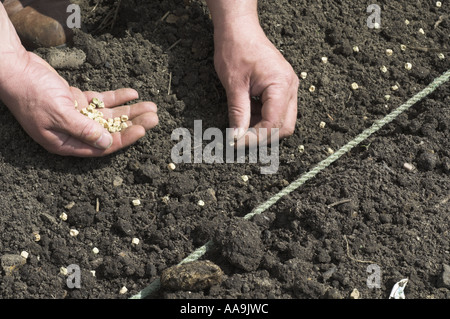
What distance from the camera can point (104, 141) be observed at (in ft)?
7.48

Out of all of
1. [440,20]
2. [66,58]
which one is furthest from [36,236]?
[440,20]

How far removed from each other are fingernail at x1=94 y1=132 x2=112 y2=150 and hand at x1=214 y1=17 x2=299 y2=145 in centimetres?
50

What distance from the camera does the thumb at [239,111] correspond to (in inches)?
92.8

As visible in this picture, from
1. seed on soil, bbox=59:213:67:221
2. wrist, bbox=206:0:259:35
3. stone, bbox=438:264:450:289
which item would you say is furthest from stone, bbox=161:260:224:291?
wrist, bbox=206:0:259:35

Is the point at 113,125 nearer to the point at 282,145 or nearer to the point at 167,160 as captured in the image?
the point at 167,160

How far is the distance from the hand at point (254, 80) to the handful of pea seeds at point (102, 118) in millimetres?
455

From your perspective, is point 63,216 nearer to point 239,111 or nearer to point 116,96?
point 116,96

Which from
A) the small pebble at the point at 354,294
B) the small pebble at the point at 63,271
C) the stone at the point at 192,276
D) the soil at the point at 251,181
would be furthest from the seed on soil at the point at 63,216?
the small pebble at the point at 354,294

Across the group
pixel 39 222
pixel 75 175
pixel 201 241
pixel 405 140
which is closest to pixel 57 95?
pixel 75 175

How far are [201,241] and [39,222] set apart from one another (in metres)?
0.64

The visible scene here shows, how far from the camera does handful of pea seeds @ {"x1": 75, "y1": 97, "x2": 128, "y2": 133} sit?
239cm

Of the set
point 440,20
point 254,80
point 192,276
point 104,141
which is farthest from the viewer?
point 440,20

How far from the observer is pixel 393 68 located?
9.02ft

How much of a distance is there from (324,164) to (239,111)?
423 mm
